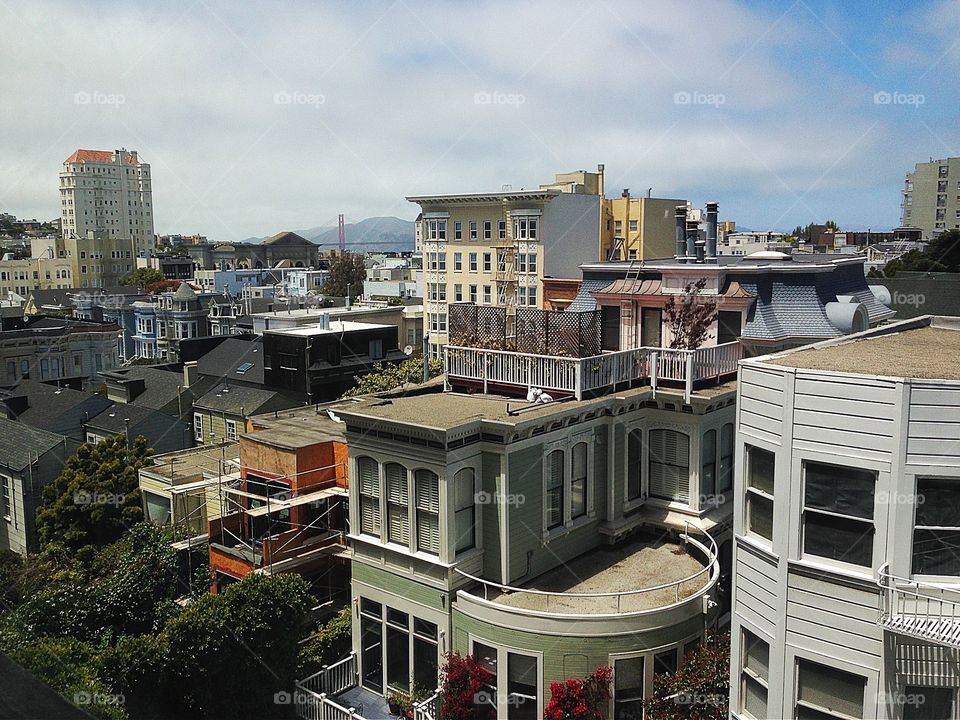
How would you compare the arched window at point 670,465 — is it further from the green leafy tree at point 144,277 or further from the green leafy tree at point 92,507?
the green leafy tree at point 144,277

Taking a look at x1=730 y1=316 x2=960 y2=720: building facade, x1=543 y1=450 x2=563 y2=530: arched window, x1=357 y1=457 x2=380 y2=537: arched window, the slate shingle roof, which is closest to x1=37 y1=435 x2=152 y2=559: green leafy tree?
the slate shingle roof

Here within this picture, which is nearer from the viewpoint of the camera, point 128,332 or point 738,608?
point 738,608

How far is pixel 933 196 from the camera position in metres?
112

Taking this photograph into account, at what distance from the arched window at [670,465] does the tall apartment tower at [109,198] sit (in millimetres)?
158384

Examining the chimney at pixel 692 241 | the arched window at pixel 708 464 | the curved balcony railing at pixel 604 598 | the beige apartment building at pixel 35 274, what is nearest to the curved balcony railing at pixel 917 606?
the curved balcony railing at pixel 604 598

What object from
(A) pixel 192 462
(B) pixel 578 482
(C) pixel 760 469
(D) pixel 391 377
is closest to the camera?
(C) pixel 760 469

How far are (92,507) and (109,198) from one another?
156728 mm

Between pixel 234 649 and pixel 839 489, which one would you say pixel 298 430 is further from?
pixel 839 489

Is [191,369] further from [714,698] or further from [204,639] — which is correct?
[714,698]

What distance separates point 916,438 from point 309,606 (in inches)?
540

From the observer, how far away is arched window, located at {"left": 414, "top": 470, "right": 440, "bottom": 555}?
14734 millimetres

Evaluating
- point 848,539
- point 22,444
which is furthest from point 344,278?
point 848,539

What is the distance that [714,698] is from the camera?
1272cm

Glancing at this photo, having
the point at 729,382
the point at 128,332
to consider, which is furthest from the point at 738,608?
the point at 128,332
